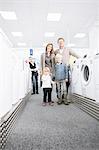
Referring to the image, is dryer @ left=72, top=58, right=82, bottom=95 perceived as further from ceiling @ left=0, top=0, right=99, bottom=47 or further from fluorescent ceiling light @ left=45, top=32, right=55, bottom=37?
fluorescent ceiling light @ left=45, top=32, right=55, bottom=37

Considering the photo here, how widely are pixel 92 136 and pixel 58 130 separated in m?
0.32

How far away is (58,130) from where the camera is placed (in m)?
1.94

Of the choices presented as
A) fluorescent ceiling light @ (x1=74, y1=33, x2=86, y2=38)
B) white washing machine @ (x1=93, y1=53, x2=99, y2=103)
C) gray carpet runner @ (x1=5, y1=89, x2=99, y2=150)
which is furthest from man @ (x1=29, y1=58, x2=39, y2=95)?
fluorescent ceiling light @ (x1=74, y1=33, x2=86, y2=38)

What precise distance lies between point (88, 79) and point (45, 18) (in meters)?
4.34

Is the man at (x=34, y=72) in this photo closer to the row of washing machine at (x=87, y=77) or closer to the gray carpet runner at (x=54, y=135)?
the row of washing machine at (x=87, y=77)

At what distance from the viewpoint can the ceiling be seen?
5.78 metres

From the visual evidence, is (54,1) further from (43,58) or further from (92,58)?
(92,58)

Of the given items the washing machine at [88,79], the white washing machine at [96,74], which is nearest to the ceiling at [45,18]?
the washing machine at [88,79]

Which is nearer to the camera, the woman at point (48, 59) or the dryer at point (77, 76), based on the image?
the woman at point (48, 59)

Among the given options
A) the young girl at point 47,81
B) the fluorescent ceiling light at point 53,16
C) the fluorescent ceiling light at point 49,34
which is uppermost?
the fluorescent ceiling light at point 53,16

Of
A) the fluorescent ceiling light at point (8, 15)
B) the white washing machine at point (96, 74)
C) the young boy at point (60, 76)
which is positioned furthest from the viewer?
the fluorescent ceiling light at point (8, 15)

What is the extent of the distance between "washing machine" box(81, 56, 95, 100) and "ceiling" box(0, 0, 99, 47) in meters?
2.63

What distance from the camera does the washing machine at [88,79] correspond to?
3.01 m

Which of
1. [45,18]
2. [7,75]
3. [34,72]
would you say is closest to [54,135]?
[7,75]
